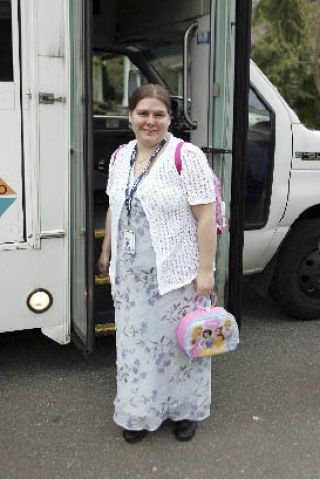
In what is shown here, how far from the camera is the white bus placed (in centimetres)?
327

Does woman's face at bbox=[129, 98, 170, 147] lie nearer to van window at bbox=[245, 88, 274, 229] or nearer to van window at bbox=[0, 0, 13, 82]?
van window at bbox=[0, 0, 13, 82]

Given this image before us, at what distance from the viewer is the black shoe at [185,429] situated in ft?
10.3

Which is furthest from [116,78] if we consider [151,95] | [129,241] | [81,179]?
[129,241]

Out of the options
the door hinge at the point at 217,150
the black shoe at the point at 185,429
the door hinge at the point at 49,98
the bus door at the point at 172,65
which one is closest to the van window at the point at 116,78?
the bus door at the point at 172,65

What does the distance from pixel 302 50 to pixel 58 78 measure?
993cm

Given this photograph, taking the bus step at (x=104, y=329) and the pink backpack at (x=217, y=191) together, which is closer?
the pink backpack at (x=217, y=191)

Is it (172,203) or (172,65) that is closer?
(172,203)

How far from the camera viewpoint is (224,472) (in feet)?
9.48

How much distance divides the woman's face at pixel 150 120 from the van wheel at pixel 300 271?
2.05m

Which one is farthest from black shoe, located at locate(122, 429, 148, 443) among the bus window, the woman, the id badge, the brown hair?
the bus window

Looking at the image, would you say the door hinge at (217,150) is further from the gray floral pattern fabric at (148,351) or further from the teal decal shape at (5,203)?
the teal decal shape at (5,203)

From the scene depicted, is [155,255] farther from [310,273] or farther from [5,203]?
[310,273]

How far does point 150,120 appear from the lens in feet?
9.26

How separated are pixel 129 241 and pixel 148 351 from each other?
52cm
